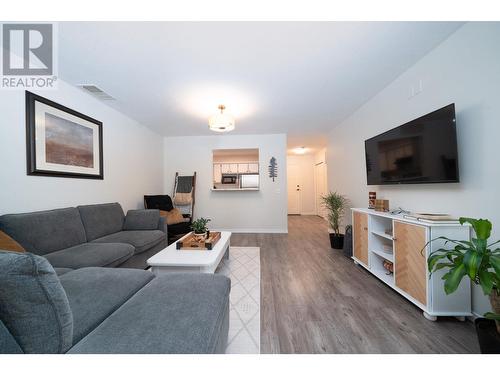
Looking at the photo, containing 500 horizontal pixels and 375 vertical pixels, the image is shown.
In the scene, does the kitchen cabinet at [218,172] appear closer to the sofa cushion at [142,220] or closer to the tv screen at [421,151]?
the sofa cushion at [142,220]

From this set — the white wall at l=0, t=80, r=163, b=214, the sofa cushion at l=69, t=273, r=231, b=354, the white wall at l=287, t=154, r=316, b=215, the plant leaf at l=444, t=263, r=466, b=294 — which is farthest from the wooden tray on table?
the white wall at l=287, t=154, r=316, b=215

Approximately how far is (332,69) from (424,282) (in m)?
2.19

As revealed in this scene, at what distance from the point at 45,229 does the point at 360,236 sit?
11.5ft

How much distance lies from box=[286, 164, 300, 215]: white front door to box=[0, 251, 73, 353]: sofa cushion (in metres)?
6.95

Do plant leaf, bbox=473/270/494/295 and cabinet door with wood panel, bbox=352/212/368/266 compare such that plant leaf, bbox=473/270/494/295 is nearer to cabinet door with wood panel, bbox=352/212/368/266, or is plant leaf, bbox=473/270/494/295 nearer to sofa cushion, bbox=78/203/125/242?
cabinet door with wood panel, bbox=352/212/368/266

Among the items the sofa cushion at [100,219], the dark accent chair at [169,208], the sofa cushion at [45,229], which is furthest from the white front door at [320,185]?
the sofa cushion at [45,229]

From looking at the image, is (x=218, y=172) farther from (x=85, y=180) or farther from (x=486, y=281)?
(x=486, y=281)

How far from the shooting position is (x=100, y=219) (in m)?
2.38

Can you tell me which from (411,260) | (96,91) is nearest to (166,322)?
(411,260)

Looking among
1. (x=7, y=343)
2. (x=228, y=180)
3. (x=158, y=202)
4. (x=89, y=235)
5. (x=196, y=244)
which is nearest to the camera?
(x=7, y=343)

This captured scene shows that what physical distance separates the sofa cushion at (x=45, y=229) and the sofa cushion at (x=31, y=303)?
1604 millimetres

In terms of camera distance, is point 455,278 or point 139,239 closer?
point 455,278

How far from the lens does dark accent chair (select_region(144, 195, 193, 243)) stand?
3158 mm

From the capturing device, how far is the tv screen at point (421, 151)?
1.52 meters
